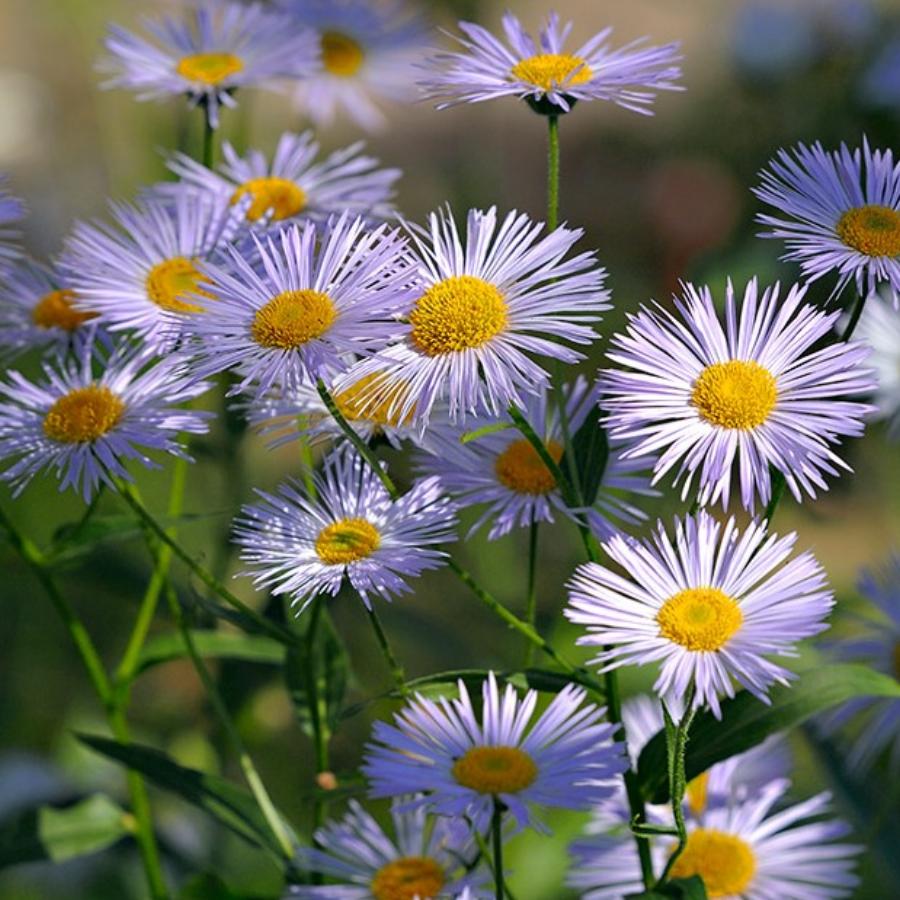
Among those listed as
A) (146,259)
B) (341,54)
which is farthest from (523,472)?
(341,54)

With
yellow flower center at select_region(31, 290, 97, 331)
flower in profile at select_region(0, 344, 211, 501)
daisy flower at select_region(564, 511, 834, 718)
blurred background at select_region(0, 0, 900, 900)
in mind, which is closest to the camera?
daisy flower at select_region(564, 511, 834, 718)

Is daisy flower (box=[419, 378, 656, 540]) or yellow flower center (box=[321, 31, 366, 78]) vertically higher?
yellow flower center (box=[321, 31, 366, 78])

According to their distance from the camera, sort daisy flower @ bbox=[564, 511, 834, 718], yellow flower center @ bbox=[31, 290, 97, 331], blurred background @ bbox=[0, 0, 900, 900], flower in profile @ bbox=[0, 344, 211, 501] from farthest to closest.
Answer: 1. blurred background @ bbox=[0, 0, 900, 900]
2. yellow flower center @ bbox=[31, 290, 97, 331]
3. flower in profile @ bbox=[0, 344, 211, 501]
4. daisy flower @ bbox=[564, 511, 834, 718]

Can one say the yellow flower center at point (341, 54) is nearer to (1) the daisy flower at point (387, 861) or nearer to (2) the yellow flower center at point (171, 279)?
(2) the yellow flower center at point (171, 279)

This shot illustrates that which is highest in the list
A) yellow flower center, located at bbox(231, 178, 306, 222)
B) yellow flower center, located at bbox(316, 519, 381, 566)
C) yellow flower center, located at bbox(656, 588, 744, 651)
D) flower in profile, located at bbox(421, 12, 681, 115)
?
yellow flower center, located at bbox(231, 178, 306, 222)

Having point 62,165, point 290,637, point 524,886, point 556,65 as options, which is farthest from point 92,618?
point 62,165

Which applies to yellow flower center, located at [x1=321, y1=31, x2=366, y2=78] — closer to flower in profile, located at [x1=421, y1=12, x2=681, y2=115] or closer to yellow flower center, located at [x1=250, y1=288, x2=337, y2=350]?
flower in profile, located at [x1=421, y1=12, x2=681, y2=115]

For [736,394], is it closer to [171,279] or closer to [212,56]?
[171,279]

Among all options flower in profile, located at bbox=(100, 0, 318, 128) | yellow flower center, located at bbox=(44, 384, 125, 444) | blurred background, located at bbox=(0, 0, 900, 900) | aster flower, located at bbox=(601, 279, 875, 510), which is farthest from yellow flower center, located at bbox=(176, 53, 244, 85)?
aster flower, located at bbox=(601, 279, 875, 510)
